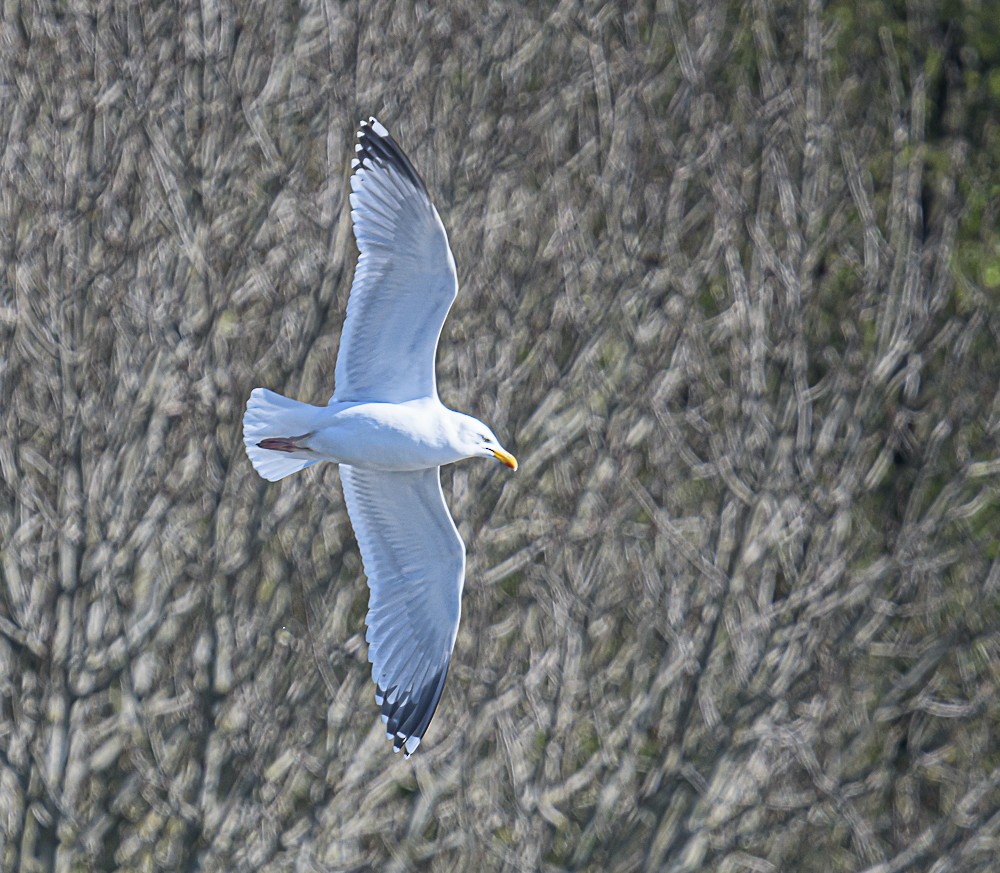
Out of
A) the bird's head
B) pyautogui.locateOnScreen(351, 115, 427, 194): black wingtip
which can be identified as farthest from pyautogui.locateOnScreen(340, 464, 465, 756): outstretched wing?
pyautogui.locateOnScreen(351, 115, 427, 194): black wingtip

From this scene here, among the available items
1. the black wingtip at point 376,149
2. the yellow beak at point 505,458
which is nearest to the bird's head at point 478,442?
the yellow beak at point 505,458

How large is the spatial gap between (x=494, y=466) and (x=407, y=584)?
2215 millimetres

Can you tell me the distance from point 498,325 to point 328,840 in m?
2.28

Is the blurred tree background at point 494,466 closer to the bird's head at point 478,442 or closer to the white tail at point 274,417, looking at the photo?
the white tail at point 274,417

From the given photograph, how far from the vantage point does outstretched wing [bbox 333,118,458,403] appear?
6965 millimetres

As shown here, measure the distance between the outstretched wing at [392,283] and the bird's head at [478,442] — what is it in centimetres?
19

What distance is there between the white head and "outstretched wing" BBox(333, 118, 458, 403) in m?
0.18

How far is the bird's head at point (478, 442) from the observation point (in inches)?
271

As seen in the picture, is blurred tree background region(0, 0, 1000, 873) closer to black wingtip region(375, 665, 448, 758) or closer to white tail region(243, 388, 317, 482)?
black wingtip region(375, 665, 448, 758)

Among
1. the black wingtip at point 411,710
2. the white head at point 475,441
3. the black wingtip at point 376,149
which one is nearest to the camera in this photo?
the white head at point 475,441

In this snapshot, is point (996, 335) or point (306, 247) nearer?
point (306, 247)

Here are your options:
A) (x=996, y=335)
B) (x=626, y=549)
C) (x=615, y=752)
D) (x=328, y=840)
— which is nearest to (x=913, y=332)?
(x=996, y=335)

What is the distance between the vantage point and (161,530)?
9.39 meters

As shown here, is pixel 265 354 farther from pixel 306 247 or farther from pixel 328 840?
pixel 328 840
